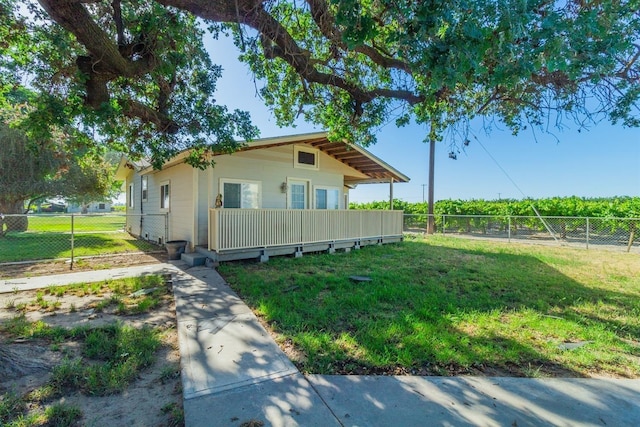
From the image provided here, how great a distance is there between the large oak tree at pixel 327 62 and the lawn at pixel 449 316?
2.71 m

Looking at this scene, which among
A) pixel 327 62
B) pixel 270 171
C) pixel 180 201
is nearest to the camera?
pixel 327 62

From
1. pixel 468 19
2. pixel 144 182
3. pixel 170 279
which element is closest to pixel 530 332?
pixel 468 19

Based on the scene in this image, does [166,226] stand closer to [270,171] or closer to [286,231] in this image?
[270,171]

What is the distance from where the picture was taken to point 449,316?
4.02 metres

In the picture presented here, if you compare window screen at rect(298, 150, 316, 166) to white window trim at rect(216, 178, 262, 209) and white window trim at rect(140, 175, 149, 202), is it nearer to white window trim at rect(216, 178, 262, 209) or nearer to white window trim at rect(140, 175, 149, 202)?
white window trim at rect(216, 178, 262, 209)

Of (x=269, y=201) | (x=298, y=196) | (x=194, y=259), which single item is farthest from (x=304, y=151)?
(x=194, y=259)

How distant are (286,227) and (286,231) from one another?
11 cm

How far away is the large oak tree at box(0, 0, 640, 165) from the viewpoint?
8.63ft

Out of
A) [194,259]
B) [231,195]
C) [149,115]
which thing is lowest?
[194,259]

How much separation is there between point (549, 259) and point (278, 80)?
943 cm

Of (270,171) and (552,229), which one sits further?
(552,229)

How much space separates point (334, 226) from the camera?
9461 mm

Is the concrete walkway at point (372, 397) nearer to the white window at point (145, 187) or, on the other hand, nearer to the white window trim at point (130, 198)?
the white window at point (145, 187)

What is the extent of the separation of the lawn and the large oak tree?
8.90 ft
